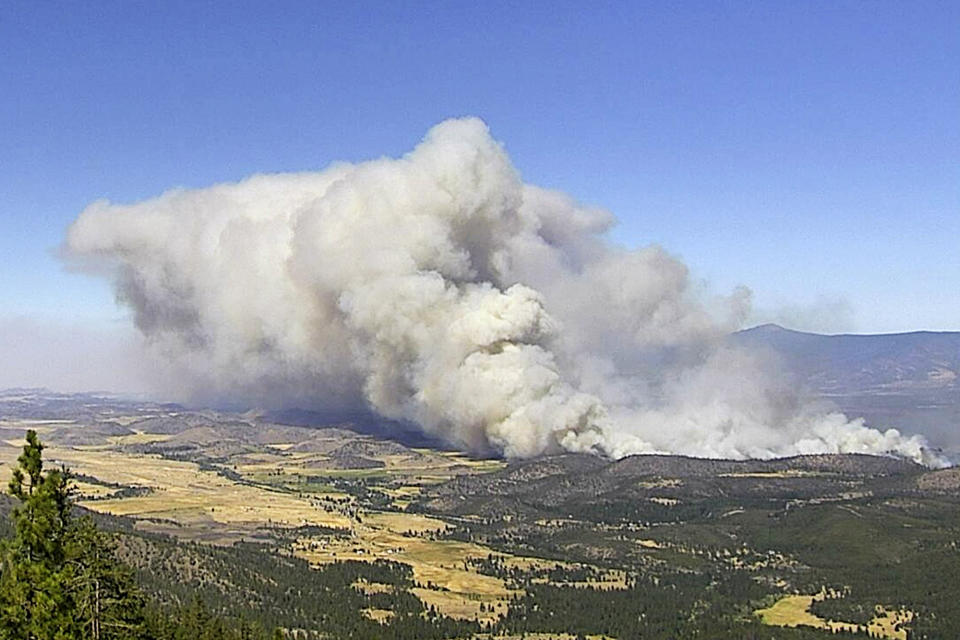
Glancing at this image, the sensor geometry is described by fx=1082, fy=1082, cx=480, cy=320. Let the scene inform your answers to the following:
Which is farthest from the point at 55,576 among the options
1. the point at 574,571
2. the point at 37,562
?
the point at 574,571

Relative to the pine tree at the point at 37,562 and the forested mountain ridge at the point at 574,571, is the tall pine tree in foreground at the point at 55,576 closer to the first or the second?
the pine tree at the point at 37,562

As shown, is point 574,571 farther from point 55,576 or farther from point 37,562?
point 55,576

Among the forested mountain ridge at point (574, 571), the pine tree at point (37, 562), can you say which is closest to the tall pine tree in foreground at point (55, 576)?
the pine tree at point (37, 562)

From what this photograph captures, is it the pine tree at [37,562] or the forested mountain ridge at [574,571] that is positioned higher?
the pine tree at [37,562]

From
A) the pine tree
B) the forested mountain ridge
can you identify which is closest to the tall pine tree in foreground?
the pine tree

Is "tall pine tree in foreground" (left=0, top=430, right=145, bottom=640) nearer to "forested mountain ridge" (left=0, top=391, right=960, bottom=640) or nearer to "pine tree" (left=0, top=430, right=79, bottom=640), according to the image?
"pine tree" (left=0, top=430, right=79, bottom=640)

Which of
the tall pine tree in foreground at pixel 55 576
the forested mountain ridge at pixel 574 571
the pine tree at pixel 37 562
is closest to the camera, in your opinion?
the pine tree at pixel 37 562

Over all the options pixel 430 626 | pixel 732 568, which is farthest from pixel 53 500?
pixel 732 568

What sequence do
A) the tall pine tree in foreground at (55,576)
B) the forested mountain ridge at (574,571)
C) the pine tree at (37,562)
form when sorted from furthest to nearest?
the forested mountain ridge at (574,571) < the tall pine tree in foreground at (55,576) < the pine tree at (37,562)

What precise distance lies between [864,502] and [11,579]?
17252 cm

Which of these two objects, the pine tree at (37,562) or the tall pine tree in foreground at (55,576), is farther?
the tall pine tree in foreground at (55,576)

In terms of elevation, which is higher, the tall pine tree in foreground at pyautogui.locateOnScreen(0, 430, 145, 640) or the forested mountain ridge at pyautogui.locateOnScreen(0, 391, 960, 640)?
the tall pine tree in foreground at pyautogui.locateOnScreen(0, 430, 145, 640)

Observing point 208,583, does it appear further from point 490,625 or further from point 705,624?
point 705,624

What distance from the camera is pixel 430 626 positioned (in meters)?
119
